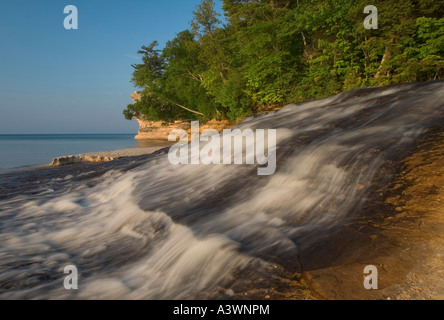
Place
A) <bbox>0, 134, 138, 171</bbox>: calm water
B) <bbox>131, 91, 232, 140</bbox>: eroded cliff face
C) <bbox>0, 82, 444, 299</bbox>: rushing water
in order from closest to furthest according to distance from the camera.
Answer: <bbox>0, 82, 444, 299</bbox>: rushing water, <bbox>0, 134, 138, 171</bbox>: calm water, <bbox>131, 91, 232, 140</bbox>: eroded cliff face

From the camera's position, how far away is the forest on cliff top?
13391mm

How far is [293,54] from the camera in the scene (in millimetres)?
21203

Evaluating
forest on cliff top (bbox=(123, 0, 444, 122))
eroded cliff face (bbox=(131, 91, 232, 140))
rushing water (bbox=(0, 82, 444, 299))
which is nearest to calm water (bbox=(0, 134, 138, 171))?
eroded cliff face (bbox=(131, 91, 232, 140))

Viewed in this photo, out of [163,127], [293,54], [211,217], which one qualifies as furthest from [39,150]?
[211,217]

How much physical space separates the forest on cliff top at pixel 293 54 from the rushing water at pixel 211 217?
8.98 m

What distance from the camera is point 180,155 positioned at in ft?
25.9

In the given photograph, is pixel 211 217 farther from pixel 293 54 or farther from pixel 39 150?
pixel 39 150

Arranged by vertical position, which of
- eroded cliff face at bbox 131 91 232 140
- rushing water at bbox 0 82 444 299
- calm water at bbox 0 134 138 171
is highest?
eroded cliff face at bbox 131 91 232 140

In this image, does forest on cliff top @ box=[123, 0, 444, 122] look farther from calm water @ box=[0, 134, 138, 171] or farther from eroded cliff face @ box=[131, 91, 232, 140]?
calm water @ box=[0, 134, 138, 171]

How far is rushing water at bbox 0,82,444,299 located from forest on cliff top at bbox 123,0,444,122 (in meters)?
8.98
